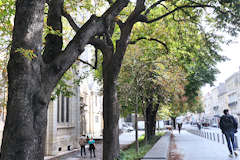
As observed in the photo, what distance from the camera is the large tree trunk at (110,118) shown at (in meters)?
7.97

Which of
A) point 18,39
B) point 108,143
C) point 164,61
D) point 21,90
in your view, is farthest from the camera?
point 164,61

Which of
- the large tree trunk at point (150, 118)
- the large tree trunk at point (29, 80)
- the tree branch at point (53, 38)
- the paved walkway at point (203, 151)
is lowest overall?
the paved walkway at point (203, 151)

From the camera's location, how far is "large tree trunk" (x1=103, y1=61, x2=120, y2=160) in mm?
7973

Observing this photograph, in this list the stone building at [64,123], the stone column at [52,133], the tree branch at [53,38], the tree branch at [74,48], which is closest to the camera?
the tree branch at [74,48]

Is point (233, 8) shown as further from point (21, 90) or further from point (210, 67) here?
point (210, 67)

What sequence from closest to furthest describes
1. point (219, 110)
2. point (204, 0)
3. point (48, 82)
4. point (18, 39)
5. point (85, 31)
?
point (18, 39) → point (48, 82) → point (85, 31) → point (204, 0) → point (219, 110)

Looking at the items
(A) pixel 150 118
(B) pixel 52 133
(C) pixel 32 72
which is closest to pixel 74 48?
(C) pixel 32 72

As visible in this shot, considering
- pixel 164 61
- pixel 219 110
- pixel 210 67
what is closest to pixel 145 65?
pixel 164 61

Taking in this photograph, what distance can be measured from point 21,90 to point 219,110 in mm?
111442

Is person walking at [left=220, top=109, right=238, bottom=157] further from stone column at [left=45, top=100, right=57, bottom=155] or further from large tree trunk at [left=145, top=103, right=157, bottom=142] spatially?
stone column at [left=45, top=100, right=57, bottom=155]

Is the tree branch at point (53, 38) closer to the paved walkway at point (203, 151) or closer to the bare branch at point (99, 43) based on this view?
the bare branch at point (99, 43)

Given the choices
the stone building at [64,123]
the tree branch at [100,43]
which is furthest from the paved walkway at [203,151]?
the stone building at [64,123]

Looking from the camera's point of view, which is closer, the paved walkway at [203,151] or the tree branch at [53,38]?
the tree branch at [53,38]

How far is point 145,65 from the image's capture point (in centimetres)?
1359
